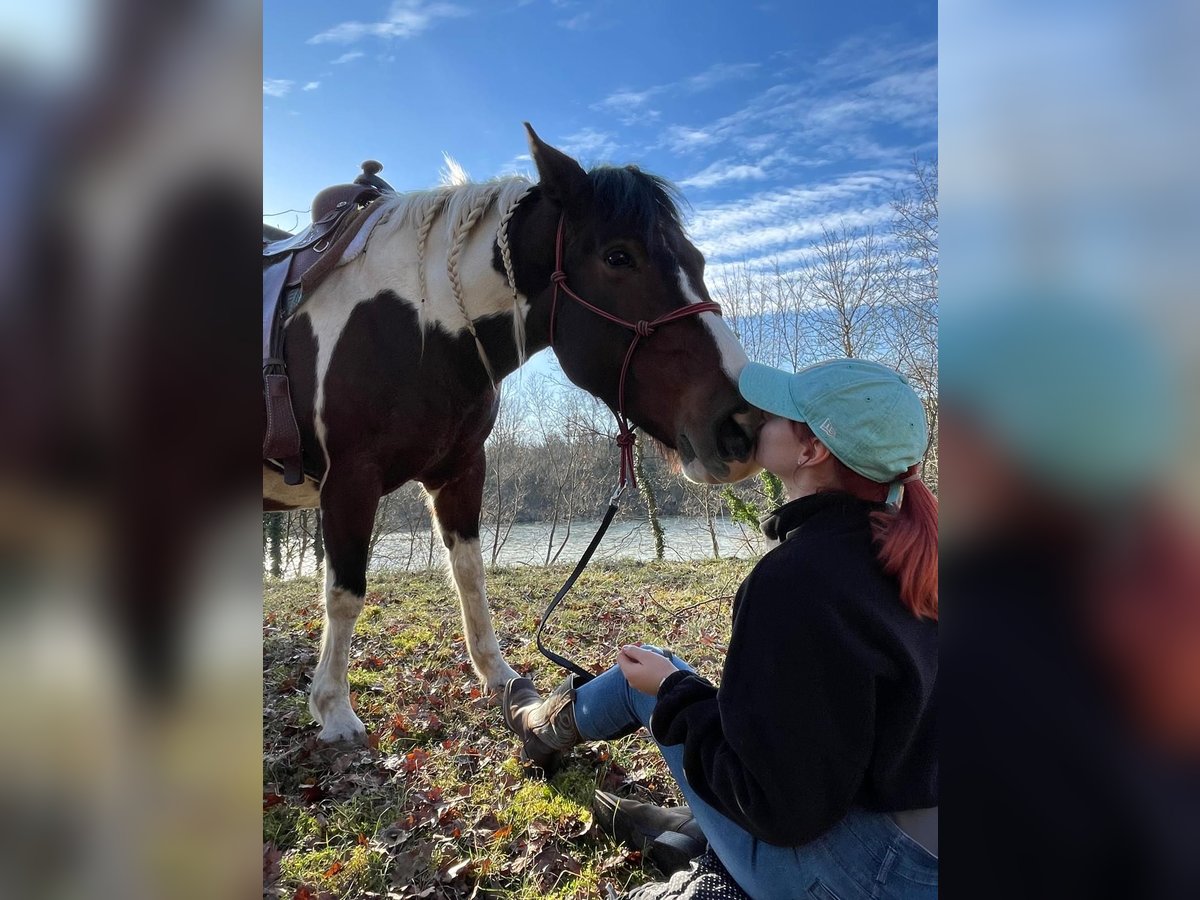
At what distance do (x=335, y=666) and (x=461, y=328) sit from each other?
5.48 ft

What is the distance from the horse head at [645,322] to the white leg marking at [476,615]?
4.68 ft

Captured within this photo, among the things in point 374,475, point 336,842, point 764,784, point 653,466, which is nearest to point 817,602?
point 764,784

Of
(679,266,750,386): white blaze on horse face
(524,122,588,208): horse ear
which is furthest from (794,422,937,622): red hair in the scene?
(524,122,588,208): horse ear

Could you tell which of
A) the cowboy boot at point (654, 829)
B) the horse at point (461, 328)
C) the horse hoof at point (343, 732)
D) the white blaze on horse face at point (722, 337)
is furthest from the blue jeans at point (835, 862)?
the horse hoof at point (343, 732)

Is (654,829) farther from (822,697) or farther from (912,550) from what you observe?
(912,550)

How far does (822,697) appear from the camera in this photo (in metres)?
1.32

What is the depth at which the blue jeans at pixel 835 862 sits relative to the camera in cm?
140

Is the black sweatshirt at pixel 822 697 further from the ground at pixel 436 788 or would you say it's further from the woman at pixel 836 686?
the ground at pixel 436 788

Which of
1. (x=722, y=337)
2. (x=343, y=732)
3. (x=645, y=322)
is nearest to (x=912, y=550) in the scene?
(x=722, y=337)

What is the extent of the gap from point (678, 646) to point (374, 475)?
8.60 feet
